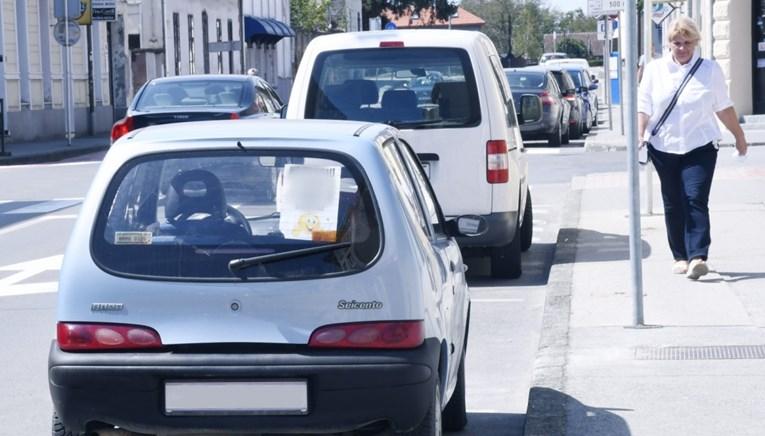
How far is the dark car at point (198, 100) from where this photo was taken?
1947cm

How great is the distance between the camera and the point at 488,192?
11.6 m

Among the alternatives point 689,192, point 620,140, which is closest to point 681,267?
point 689,192

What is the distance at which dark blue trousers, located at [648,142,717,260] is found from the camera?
413 inches

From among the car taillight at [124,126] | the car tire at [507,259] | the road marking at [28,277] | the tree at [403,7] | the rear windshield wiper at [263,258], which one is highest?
the tree at [403,7]

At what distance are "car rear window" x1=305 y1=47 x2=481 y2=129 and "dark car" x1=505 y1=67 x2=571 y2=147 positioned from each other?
16.2 metres

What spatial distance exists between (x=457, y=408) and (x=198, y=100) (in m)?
14.1

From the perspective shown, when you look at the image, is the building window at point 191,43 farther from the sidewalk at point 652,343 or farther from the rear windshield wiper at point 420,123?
the rear windshield wiper at point 420,123

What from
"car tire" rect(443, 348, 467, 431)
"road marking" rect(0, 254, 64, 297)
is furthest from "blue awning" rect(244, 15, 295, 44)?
"car tire" rect(443, 348, 467, 431)

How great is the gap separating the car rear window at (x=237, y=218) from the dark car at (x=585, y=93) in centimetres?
2953

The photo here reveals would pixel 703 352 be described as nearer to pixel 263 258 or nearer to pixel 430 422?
pixel 430 422

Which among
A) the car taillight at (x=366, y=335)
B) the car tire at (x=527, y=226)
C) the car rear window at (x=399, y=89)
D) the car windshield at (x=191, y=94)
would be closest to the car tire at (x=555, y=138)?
the car windshield at (x=191, y=94)

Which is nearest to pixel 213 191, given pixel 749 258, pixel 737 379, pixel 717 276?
pixel 737 379

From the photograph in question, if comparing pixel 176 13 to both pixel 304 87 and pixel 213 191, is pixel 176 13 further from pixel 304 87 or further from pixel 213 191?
pixel 213 191

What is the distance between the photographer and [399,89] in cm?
1174
